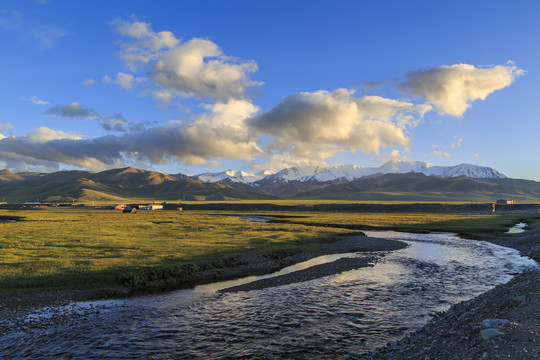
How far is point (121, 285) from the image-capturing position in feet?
96.1

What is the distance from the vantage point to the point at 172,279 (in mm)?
32281

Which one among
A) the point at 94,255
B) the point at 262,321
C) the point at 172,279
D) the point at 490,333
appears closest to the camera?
the point at 490,333

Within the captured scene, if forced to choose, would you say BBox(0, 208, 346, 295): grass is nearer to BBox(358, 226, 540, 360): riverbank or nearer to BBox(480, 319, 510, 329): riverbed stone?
BBox(358, 226, 540, 360): riverbank

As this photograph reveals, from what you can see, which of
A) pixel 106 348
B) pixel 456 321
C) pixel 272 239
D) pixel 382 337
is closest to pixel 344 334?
pixel 382 337

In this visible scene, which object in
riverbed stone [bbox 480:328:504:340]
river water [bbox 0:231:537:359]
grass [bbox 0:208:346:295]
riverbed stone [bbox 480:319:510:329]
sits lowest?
river water [bbox 0:231:537:359]

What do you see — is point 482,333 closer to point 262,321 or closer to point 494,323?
point 494,323

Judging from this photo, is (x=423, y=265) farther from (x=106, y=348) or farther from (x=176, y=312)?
(x=106, y=348)

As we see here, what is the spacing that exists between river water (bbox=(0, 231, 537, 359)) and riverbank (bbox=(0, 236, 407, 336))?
72.9 inches

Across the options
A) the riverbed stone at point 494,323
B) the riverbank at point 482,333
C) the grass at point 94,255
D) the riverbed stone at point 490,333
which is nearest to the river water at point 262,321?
the riverbank at point 482,333

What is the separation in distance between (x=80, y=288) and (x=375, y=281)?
27096 mm

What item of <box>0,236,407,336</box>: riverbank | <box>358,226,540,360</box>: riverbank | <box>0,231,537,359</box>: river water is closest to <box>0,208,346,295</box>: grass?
<box>0,236,407,336</box>: riverbank

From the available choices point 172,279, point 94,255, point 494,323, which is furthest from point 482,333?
point 94,255

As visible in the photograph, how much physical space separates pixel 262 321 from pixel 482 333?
12.5 meters

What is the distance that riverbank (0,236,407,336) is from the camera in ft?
72.7
